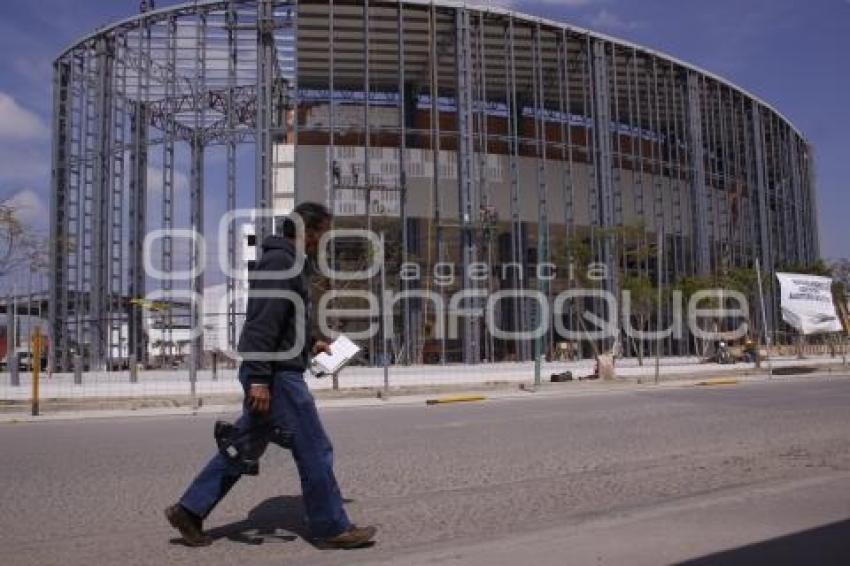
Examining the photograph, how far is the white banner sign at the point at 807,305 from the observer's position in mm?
27656

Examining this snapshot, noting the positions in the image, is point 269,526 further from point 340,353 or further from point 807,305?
point 807,305

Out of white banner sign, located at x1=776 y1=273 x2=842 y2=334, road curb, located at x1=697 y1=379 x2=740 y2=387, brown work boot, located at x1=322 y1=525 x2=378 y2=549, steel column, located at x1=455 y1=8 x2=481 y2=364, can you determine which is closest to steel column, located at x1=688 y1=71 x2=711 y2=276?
white banner sign, located at x1=776 y1=273 x2=842 y2=334

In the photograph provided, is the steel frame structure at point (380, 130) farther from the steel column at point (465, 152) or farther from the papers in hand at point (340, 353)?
the papers in hand at point (340, 353)

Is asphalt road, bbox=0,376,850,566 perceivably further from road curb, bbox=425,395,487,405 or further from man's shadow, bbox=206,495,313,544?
road curb, bbox=425,395,487,405

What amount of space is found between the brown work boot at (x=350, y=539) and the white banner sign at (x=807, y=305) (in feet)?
81.5

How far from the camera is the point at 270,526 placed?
228 inches

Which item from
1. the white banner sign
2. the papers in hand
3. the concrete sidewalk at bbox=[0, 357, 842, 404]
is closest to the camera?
the papers in hand

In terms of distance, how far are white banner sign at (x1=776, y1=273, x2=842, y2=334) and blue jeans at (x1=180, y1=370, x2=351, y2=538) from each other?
82.0 ft

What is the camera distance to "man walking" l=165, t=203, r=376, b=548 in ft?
16.4

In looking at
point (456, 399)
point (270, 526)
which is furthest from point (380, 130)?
point (270, 526)

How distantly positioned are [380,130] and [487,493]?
89.8 feet

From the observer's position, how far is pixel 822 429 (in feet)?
34.8

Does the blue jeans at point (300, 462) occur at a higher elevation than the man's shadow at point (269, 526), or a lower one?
higher

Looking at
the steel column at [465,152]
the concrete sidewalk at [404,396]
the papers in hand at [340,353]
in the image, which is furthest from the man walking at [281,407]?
the steel column at [465,152]
